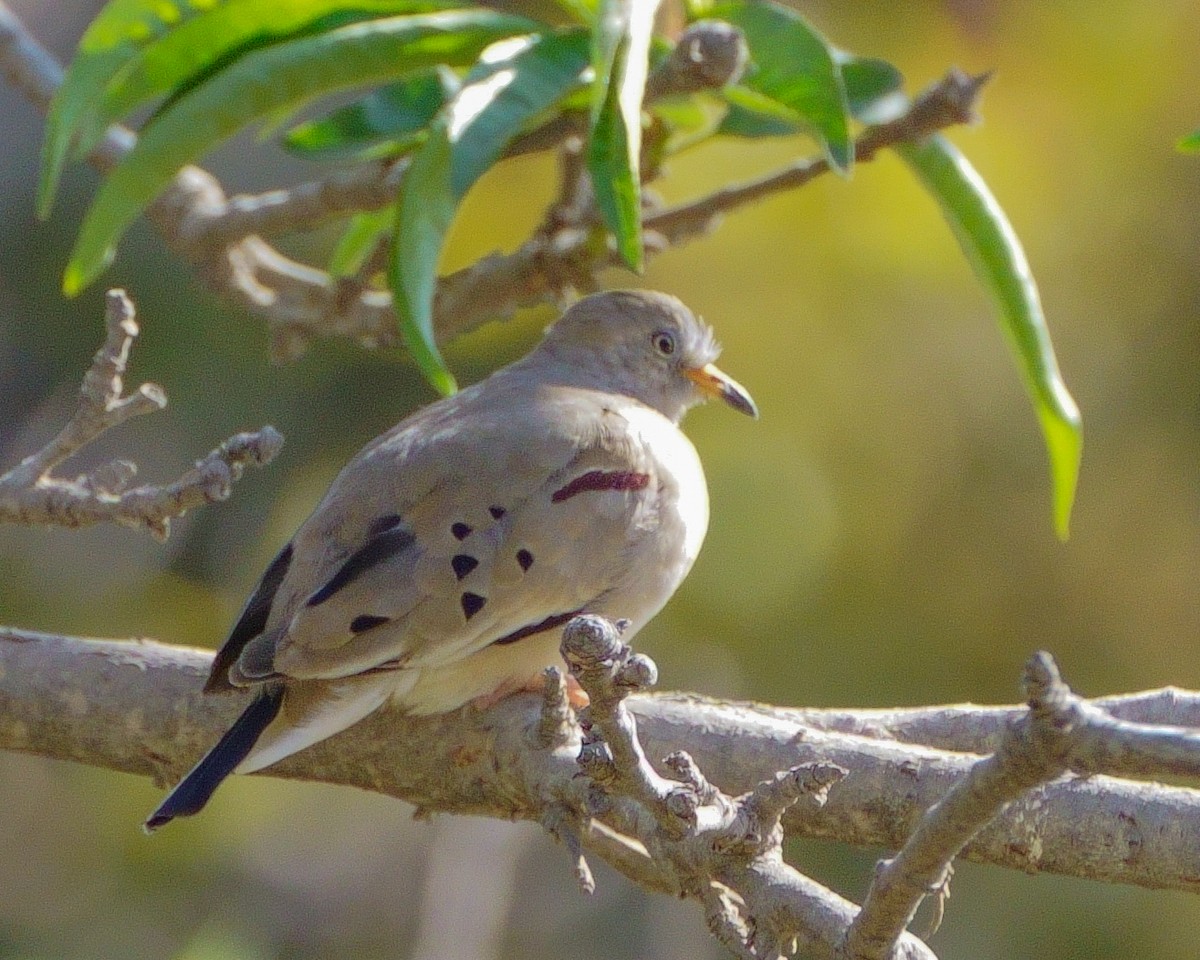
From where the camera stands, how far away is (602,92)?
3354mm

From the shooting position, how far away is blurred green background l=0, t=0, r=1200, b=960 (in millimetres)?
6129

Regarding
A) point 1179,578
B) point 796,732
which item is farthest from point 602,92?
point 1179,578

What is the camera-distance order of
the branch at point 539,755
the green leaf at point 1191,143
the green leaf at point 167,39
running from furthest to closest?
the green leaf at point 167,39, the green leaf at point 1191,143, the branch at point 539,755

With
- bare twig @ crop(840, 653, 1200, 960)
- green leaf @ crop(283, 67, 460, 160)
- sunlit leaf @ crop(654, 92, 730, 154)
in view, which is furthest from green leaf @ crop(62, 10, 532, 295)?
bare twig @ crop(840, 653, 1200, 960)

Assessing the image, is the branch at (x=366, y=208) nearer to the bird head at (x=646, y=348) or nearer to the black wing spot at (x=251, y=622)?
the bird head at (x=646, y=348)

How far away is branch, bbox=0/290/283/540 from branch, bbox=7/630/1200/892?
44 centimetres

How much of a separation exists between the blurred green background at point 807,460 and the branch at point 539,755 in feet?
8.48

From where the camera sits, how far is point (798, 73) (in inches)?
145

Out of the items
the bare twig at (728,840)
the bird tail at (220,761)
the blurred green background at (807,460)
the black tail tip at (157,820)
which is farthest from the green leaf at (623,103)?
the blurred green background at (807,460)

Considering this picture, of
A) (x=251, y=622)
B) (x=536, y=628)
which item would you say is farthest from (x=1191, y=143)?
(x=251, y=622)

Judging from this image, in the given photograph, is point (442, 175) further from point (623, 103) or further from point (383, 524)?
point (383, 524)

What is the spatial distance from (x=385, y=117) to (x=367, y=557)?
1.16 metres

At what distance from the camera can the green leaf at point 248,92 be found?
3.78 m

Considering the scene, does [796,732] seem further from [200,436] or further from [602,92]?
[200,436]
